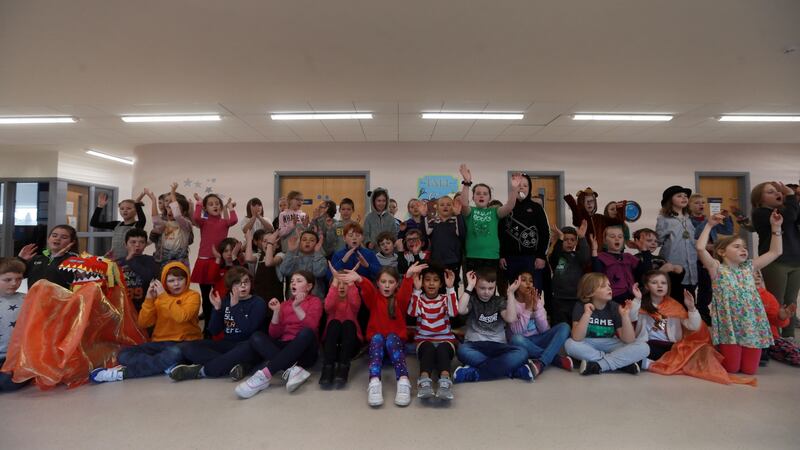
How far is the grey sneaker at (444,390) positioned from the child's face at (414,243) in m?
1.36

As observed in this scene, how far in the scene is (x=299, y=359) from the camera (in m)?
2.71

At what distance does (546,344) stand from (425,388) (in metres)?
1.18

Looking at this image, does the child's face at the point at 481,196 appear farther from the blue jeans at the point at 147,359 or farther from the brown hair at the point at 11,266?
the brown hair at the point at 11,266

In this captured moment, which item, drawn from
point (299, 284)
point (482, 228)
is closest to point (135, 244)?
point (299, 284)

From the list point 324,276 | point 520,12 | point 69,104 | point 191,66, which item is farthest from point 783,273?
point 69,104

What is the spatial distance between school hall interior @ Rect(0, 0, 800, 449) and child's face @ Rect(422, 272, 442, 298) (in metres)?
0.63

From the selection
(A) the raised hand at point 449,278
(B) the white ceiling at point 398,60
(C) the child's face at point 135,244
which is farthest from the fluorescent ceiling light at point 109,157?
(A) the raised hand at point 449,278

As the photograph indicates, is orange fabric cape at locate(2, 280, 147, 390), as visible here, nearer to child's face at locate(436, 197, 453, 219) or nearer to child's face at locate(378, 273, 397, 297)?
child's face at locate(378, 273, 397, 297)

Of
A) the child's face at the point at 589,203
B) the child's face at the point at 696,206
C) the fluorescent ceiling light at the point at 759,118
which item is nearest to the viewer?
the child's face at the point at 696,206

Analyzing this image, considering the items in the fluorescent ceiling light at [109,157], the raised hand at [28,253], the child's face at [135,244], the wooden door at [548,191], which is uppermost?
the fluorescent ceiling light at [109,157]

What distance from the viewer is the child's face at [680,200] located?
3596 mm

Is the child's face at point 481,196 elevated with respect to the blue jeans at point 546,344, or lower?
elevated

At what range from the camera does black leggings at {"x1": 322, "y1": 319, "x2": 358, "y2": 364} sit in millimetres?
2645

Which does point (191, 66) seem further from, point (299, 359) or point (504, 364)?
point (504, 364)
